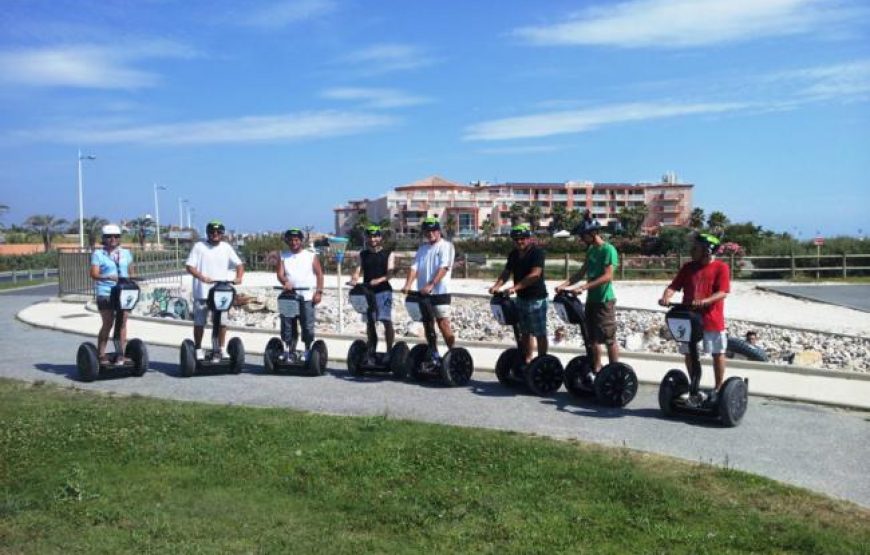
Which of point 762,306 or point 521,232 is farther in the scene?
point 762,306

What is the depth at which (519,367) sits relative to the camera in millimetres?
9305

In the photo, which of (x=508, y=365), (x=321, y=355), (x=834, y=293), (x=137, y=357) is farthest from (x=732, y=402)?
(x=834, y=293)

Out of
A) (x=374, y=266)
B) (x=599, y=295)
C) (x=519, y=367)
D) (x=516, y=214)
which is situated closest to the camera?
(x=599, y=295)

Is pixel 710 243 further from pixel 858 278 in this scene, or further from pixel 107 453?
pixel 858 278

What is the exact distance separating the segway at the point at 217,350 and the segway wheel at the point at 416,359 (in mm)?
2227

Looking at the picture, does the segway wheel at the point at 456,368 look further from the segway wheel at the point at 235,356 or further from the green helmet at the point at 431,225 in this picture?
the segway wheel at the point at 235,356

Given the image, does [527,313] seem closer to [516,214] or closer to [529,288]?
[529,288]

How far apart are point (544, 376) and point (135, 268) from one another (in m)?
21.3

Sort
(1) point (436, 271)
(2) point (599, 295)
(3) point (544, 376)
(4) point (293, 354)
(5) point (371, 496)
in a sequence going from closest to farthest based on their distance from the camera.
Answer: (5) point (371, 496) < (2) point (599, 295) < (3) point (544, 376) < (1) point (436, 271) < (4) point (293, 354)

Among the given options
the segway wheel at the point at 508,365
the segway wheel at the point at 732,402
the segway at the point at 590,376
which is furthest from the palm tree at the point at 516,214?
the segway wheel at the point at 732,402

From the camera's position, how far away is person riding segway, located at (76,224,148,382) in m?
9.98

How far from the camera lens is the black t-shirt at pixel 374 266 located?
395 inches

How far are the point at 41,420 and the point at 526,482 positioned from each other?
4.43 meters

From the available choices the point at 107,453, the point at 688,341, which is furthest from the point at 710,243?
the point at 107,453
